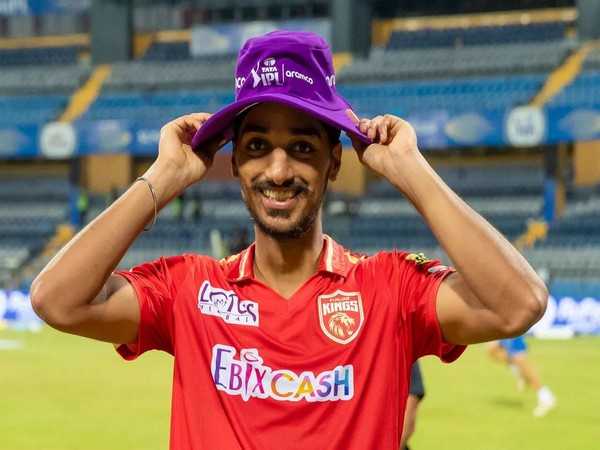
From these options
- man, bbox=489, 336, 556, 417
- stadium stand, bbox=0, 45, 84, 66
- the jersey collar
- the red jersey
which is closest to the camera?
the red jersey

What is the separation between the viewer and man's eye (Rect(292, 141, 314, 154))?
3001 mm

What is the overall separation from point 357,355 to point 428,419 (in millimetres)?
9554

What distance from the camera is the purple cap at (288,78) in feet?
9.61

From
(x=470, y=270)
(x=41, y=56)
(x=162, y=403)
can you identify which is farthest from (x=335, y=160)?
(x=41, y=56)

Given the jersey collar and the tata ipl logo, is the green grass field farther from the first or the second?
the tata ipl logo

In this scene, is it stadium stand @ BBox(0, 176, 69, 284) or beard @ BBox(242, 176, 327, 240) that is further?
stadium stand @ BBox(0, 176, 69, 284)

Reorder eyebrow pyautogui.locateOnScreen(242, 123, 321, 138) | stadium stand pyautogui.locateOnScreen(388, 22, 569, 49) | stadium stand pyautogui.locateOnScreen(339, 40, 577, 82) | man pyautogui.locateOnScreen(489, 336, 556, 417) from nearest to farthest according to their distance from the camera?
eyebrow pyautogui.locateOnScreen(242, 123, 321, 138)
man pyautogui.locateOnScreen(489, 336, 556, 417)
stadium stand pyautogui.locateOnScreen(339, 40, 577, 82)
stadium stand pyautogui.locateOnScreen(388, 22, 569, 49)

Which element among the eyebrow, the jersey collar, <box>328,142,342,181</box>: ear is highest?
the eyebrow

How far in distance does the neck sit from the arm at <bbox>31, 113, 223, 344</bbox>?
0.31 meters

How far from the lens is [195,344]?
9.91 ft

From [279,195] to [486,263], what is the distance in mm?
588

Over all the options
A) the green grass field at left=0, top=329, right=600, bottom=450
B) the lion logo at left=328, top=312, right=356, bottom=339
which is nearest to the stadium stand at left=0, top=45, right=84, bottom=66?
the green grass field at left=0, top=329, right=600, bottom=450

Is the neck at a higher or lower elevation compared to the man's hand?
lower

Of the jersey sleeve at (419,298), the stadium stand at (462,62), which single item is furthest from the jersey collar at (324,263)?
the stadium stand at (462,62)
